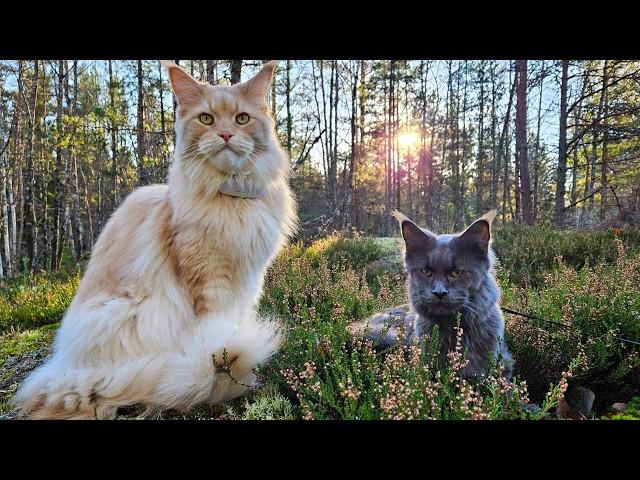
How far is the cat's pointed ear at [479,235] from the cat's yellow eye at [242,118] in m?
1.08

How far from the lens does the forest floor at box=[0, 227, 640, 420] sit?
4.00 ft

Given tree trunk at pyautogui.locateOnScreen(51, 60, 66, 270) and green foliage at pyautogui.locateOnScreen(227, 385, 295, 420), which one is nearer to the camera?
green foliage at pyautogui.locateOnScreen(227, 385, 295, 420)

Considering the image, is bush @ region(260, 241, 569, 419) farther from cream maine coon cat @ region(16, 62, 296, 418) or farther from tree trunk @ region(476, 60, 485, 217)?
tree trunk @ region(476, 60, 485, 217)

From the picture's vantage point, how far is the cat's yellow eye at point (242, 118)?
1735 mm

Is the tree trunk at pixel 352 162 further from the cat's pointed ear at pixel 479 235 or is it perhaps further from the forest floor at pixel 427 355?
the forest floor at pixel 427 355

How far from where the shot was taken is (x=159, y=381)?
144 cm

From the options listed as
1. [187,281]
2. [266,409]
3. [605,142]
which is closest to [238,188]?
[187,281]

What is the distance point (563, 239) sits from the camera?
3168 mm

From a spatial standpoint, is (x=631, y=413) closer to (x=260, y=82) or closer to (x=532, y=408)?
(x=532, y=408)

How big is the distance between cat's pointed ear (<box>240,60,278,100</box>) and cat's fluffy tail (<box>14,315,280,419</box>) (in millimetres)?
1061

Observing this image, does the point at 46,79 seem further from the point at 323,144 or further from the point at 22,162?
the point at 323,144

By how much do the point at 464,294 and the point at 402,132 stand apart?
6.80 feet

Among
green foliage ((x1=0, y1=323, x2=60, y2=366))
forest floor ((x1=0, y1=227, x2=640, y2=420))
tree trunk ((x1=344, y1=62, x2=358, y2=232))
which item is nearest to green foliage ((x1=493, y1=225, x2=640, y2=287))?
forest floor ((x1=0, y1=227, x2=640, y2=420))
